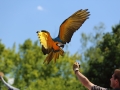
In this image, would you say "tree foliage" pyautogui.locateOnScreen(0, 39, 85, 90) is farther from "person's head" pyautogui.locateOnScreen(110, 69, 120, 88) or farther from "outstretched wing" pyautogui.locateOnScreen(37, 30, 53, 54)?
"person's head" pyautogui.locateOnScreen(110, 69, 120, 88)

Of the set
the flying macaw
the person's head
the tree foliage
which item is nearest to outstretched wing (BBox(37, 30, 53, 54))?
the flying macaw

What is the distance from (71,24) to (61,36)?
269 mm

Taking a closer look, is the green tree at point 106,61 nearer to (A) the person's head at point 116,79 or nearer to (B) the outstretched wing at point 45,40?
(B) the outstretched wing at point 45,40

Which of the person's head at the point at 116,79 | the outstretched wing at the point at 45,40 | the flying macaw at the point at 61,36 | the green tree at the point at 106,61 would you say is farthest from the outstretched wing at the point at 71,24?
the green tree at the point at 106,61

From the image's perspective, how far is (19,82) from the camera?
21.5 meters

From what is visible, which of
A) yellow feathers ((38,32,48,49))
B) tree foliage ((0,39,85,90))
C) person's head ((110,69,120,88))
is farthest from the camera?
tree foliage ((0,39,85,90))

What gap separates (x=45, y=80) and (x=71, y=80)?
85.1 inches

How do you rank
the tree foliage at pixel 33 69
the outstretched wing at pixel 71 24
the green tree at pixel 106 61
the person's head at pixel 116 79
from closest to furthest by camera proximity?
the person's head at pixel 116 79 < the outstretched wing at pixel 71 24 < the tree foliage at pixel 33 69 < the green tree at pixel 106 61

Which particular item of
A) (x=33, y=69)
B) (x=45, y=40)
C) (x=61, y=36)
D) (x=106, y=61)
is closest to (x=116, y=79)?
(x=45, y=40)

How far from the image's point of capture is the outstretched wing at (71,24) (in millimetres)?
6535

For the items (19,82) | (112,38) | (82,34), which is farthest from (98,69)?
(82,34)

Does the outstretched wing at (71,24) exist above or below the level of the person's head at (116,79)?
above

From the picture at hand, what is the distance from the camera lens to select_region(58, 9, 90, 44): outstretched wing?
6.54 meters

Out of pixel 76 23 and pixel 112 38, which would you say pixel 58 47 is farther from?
pixel 112 38
